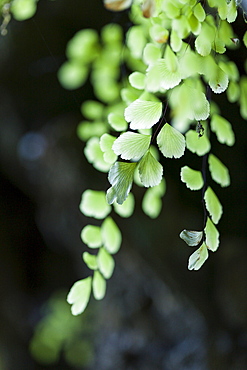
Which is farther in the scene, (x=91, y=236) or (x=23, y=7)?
(x=23, y=7)

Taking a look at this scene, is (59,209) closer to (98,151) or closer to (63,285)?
(63,285)

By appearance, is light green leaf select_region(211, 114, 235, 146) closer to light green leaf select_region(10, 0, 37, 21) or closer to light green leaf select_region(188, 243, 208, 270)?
light green leaf select_region(188, 243, 208, 270)

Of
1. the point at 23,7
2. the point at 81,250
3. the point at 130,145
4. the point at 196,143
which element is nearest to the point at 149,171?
the point at 130,145

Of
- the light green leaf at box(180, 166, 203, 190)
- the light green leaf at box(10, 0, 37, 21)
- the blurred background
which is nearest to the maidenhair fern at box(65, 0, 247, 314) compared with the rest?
the light green leaf at box(180, 166, 203, 190)

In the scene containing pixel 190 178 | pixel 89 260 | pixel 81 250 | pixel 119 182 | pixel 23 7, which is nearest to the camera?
pixel 119 182

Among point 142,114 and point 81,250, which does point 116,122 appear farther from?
point 81,250

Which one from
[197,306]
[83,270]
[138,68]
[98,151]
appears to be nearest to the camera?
[98,151]

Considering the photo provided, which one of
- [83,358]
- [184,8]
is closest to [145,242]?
[83,358]
